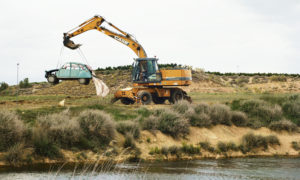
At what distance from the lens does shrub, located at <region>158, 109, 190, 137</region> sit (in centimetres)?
2752

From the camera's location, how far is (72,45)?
103 ft

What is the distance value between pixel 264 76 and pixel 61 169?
65920mm

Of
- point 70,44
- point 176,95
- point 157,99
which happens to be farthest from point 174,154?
point 157,99

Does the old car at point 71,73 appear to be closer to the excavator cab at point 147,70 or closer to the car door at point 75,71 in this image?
the car door at point 75,71

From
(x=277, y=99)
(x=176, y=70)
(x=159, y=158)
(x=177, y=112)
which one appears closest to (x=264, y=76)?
(x=277, y=99)

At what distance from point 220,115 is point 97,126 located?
1108 cm

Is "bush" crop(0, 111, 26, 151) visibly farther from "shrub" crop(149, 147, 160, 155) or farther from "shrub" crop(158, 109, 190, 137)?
→ "shrub" crop(158, 109, 190, 137)

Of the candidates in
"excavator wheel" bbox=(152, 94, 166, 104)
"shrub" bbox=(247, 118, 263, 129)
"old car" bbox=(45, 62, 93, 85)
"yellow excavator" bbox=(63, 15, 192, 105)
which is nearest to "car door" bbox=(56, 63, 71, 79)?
"old car" bbox=(45, 62, 93, 85)

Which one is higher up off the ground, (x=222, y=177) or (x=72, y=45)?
(x=72, y=45)

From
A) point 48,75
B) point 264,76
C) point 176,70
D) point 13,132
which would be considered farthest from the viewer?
point 264,76

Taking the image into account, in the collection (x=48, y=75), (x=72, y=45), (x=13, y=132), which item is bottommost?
(x=13, y=132)

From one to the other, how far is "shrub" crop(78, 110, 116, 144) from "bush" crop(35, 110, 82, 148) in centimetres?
100

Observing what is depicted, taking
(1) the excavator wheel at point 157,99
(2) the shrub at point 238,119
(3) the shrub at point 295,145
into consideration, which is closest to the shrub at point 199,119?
(2) the shrub at point 238,119

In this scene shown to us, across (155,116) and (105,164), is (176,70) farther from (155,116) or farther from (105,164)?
(105,164)
